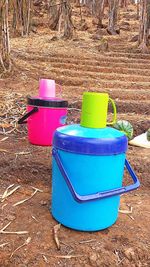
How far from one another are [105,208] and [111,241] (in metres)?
0.15

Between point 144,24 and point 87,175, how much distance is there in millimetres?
6877

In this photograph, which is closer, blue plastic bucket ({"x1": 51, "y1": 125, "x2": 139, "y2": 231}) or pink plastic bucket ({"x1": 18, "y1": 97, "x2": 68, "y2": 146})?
blue plastic bucket ({"x1": 51, "y1": 125, "x2": 139, "y2": 231})

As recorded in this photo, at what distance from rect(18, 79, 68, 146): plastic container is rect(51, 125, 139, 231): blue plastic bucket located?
2.86ft

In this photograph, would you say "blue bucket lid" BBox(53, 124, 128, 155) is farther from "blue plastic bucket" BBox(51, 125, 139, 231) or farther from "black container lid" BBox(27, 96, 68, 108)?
"black container lid" BBox(27, 96, 68, 108)

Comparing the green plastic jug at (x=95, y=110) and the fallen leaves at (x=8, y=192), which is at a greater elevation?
the green plastic jug at (x=95, y=110)

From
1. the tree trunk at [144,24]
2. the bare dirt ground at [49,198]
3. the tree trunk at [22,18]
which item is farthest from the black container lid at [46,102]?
the tree trunk at [22,18]

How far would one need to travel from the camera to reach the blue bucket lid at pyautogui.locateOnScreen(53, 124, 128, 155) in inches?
57.1

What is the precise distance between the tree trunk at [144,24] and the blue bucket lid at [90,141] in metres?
6.51

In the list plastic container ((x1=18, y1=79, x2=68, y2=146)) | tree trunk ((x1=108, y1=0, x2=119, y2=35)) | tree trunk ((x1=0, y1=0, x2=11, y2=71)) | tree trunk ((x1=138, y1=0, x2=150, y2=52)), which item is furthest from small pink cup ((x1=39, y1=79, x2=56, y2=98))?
tree trunk ((x1=108, y1=0, x2=119, y2=35))

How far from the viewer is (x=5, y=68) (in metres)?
4.42

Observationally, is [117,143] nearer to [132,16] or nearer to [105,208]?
[105,208]

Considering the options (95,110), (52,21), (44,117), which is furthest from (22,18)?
(95,110)

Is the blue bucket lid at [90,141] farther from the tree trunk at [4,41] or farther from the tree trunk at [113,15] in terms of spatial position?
the tree trunk at [113,15]

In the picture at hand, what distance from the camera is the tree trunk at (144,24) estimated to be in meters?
7.39
